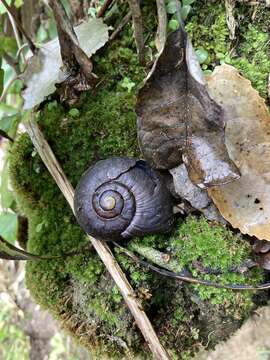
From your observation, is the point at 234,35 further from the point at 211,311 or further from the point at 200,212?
the point at 211,311

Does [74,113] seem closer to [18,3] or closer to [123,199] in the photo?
[123,199]

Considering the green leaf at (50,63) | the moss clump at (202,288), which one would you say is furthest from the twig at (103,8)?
the moss clump at (202,288)

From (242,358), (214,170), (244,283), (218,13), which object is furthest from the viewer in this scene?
(242,358)

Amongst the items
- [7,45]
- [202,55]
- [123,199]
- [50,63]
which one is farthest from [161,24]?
[7,45]

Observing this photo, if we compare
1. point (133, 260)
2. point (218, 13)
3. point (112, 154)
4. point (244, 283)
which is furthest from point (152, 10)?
point (244, 283)

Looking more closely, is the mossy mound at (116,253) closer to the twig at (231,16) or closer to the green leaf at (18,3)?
the twig at (231,16)
